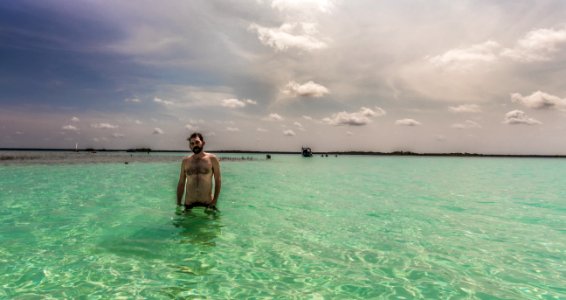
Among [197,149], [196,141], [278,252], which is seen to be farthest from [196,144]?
[278,252]

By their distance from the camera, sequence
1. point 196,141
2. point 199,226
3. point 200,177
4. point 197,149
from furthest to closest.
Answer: point 199,226 → point 200,177 → point 197,149 → point 196,141

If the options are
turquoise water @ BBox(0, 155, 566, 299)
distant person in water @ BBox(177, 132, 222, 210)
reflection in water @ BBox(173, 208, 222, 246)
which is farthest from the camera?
distant person in water @ BBox(177, 132, 222, 210)

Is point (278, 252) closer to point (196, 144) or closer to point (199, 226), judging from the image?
point (199, 226)

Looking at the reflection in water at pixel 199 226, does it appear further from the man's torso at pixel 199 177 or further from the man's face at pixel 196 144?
the man's face at pixel 196 144

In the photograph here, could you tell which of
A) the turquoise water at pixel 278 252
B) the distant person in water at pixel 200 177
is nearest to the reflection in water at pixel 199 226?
the turquoise water at pixel 278 252

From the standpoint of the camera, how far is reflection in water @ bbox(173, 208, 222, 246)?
7.96 m

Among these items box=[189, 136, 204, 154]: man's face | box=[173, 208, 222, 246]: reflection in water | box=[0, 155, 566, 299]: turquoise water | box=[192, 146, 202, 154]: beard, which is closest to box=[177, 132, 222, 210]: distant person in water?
box=[192, 146, 202, 154]: beard

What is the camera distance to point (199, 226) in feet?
30.3

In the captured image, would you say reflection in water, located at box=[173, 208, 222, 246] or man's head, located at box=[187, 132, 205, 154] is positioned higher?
man's head, located at box=[187, 132, 205, 154]

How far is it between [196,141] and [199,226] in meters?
2.48

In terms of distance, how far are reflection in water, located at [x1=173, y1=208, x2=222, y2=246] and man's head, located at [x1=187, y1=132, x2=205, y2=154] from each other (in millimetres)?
2095

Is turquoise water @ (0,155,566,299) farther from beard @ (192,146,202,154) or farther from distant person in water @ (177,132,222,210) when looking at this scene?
beard @ (192,146,202,154)

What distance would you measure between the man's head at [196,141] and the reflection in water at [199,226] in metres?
2.10

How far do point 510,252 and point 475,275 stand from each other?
2292 mm
